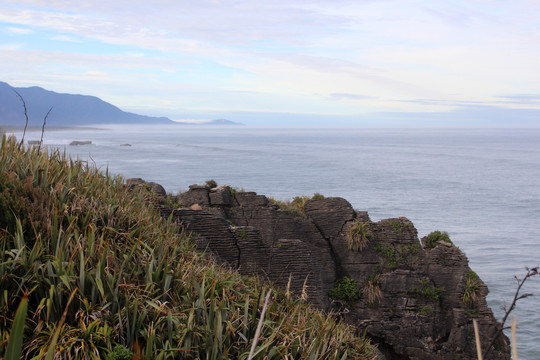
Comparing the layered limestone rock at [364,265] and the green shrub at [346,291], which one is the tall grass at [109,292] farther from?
the green shrub at [346,291]

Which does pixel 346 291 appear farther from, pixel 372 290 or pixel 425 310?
pixel 425 310

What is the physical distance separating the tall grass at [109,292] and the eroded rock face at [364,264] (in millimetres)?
8118

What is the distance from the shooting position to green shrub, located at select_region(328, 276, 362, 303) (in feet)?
68.9

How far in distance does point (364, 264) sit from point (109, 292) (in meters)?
15.7

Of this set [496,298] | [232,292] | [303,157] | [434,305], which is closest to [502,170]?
[303,157]

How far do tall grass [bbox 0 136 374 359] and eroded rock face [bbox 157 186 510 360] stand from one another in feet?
26.6

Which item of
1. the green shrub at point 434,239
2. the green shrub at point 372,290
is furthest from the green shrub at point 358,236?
the green shrub at point 434,239

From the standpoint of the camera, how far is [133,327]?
23.5 ft

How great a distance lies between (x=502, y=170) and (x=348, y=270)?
105952mm

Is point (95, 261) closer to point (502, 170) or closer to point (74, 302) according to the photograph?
point (74, 302)

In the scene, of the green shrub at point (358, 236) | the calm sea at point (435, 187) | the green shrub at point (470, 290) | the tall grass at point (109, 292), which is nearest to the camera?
the tall grass at point (109, 292)

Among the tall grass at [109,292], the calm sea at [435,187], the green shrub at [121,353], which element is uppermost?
the tall grass at [109,292]

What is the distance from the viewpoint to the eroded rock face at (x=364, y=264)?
746 inches

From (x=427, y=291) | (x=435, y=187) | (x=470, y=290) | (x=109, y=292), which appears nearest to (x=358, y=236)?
(x=427, y=291)
